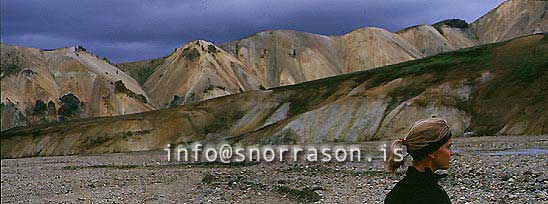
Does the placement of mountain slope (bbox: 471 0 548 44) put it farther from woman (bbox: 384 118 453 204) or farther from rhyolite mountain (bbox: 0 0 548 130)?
woman (bbox: 384 118 453 204)

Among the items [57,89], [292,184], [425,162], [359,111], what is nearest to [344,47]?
[57,89]

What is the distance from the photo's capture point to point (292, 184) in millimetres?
23328

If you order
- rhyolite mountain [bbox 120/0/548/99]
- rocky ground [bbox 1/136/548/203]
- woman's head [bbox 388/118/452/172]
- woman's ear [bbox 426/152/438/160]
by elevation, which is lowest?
rocky ground [bbox 1/136/548/203]

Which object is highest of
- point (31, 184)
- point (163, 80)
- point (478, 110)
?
point (163, 80)

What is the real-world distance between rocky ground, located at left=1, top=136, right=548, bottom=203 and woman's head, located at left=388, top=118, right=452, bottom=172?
38.7 ft

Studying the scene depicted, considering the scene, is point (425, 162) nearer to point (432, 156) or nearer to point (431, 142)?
point (432, 156)

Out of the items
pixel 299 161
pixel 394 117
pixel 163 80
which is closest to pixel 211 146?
pixel 394 117

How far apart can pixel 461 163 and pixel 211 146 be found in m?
39.2

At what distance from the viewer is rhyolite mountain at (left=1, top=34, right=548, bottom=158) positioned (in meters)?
50.9

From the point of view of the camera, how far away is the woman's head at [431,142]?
13.8 feet

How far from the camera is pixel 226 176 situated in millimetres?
28156

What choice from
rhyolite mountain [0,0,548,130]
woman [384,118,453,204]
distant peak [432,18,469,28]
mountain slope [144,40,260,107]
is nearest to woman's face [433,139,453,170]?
woman [384,118,453,204]

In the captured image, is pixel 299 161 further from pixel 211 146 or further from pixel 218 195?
pixel 211 146

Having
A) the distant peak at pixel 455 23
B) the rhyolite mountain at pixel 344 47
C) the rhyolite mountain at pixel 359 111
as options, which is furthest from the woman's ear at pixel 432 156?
the distant peak at pixel 455 23
